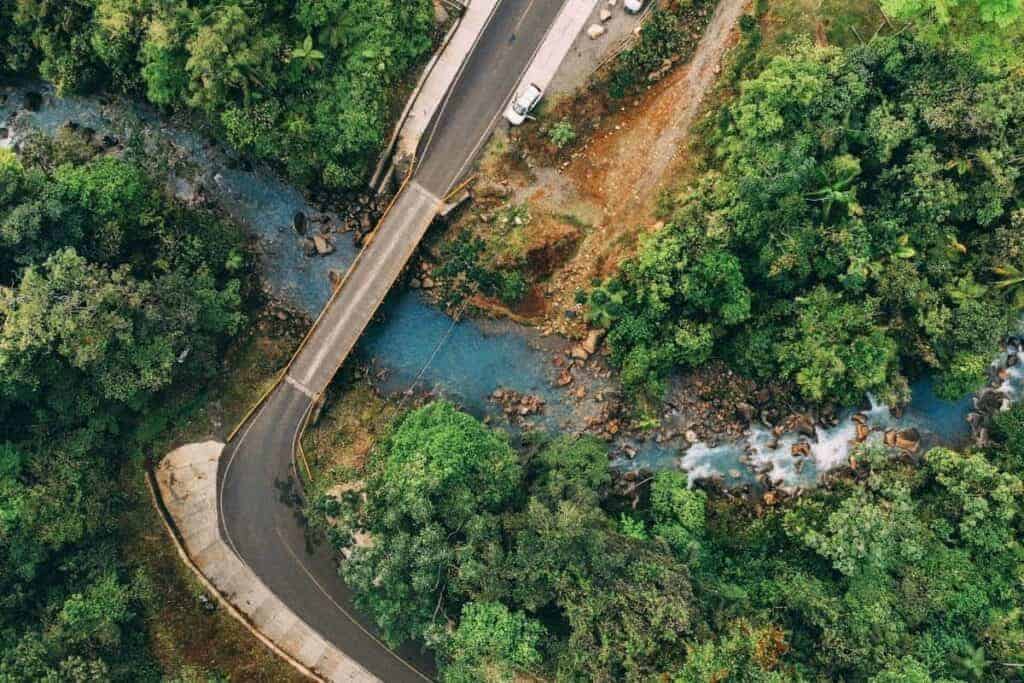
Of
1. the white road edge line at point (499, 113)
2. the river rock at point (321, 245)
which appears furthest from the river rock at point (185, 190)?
the white road edge line at point (499, 113)

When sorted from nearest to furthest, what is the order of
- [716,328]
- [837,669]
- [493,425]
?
1. [837,669]
2. [716,328]
3. [493,425]

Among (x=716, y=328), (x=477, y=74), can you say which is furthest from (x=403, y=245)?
(x=716, y=328)

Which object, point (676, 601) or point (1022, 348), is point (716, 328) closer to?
point (676, 601)

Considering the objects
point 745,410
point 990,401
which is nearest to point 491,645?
point 745,410

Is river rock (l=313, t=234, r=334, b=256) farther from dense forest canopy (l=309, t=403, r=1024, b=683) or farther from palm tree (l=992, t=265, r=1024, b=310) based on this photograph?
palm tree (l=992, t=265, r=1024, b=310)

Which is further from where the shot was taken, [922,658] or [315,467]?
[315,467]

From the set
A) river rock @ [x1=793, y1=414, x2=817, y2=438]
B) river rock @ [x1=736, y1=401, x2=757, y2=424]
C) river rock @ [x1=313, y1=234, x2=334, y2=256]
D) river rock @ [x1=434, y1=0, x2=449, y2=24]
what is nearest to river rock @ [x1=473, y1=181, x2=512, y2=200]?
river rock @ [x1=313, y1=234, x2=334, y2=256]
